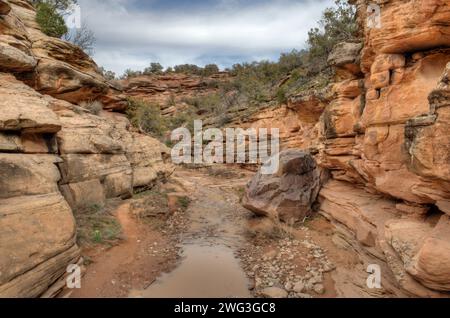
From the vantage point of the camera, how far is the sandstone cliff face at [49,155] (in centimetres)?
391

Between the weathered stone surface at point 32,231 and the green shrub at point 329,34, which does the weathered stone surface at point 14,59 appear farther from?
the green shrub at point 329,34

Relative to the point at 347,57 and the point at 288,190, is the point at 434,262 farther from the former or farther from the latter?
the point at 347,57

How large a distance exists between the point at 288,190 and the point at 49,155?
5919mm

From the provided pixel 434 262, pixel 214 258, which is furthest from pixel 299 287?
pixel 434 262

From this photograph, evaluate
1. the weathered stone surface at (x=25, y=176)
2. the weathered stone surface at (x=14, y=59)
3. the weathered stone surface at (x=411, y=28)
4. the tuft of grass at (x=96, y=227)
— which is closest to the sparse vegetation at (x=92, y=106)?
the weathered stone surface at (x=14, y=59)

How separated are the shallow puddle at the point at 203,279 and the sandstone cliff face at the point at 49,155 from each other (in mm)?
1555

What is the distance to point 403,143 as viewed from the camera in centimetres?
453

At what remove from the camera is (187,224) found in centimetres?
809
